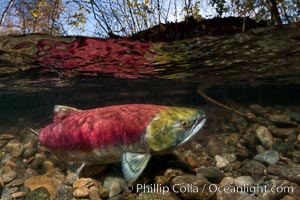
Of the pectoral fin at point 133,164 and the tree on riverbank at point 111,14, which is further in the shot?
the tree on riverbank at point 111,14

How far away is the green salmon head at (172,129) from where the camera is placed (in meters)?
4.32

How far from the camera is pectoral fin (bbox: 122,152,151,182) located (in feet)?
13.8

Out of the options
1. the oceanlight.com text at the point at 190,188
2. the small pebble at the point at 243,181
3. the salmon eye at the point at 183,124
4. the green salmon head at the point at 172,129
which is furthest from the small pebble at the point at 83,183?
the small pebble at the point at 243,181

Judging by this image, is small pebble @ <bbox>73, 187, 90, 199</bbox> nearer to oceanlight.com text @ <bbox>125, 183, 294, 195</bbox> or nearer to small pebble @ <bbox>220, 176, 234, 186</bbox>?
oceanlight.com text @ <bbox>125, 183, 294, 195</bbox>

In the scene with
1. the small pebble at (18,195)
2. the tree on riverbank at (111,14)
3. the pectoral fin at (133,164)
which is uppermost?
the tree on riverbank at (111,14)

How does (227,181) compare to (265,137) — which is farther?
(265,137)

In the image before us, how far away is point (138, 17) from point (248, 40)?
11.4ft

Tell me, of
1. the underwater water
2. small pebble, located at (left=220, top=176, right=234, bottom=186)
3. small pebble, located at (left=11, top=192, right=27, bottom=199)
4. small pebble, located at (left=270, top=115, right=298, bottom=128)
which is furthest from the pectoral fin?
small pebble, located at (left=270, top=115, right=298, bottom=128)

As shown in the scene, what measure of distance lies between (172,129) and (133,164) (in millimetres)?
800

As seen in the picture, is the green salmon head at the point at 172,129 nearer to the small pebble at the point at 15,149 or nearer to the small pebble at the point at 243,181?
the small pebble at the point at 243,181

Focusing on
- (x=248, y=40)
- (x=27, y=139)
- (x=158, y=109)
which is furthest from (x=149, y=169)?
(x=248, y=40)

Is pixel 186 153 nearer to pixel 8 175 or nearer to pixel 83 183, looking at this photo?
pixel 83 183

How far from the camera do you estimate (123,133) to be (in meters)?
4.72

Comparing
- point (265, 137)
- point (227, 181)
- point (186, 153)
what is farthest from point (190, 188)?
point (265, 137)
